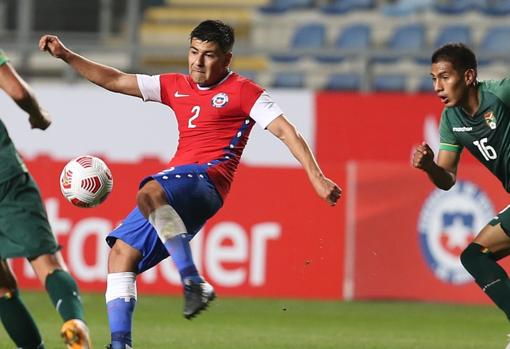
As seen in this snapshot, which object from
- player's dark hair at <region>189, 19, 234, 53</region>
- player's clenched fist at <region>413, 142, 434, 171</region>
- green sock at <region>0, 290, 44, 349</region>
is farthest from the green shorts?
player's clenched fist at <region>413, 142, 434, 171</region>

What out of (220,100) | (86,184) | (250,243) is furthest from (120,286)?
(250,243)

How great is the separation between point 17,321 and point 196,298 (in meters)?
1.12

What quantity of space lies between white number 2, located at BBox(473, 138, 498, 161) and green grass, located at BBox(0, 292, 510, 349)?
222 cm

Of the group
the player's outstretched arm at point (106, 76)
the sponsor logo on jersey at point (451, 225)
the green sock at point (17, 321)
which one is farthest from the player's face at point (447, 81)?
the sponsor logo on jersey at point (451, 225)

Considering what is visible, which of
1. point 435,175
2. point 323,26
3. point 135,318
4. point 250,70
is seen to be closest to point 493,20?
point 323,26

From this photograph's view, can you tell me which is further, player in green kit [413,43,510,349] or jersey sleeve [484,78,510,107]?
jersey sleeve [484,78,510,107]

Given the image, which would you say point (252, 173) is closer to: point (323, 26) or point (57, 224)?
point (57, 224)

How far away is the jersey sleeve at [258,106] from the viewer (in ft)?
24.4

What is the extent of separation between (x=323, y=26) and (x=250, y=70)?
198cm

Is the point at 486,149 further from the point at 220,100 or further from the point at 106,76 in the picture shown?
the point at 106,76

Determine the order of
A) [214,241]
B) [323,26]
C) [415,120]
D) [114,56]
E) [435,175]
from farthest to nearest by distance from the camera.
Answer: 1. [323,26]
2. [114,56]
3. [415,120]
4. [214,241]
5. [435,175]

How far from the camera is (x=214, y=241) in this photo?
1430cm

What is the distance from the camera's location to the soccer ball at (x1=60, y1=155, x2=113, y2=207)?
7770 millimetres

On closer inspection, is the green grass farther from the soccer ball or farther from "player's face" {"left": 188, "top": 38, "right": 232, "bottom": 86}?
"player's face" {"left": 188, "top": 38, "right": 232, "bottom": 86}
